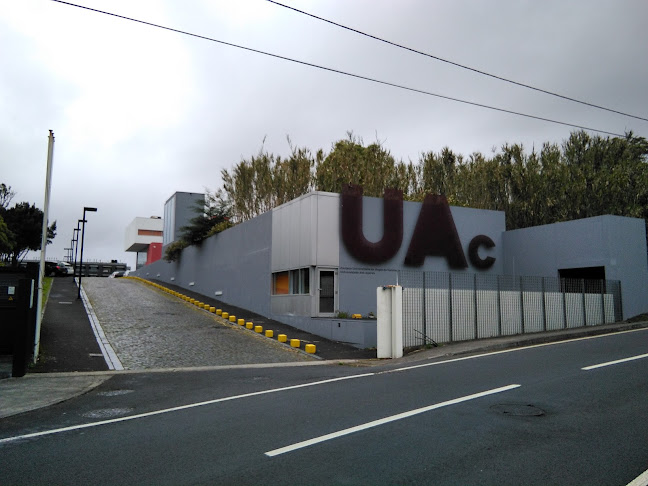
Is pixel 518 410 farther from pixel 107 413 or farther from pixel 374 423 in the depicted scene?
pixel 107 413

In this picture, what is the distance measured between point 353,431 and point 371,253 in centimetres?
1686

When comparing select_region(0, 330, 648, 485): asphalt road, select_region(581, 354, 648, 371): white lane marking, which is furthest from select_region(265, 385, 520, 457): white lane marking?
select_region(581, 354, 648, 371): white lane marking

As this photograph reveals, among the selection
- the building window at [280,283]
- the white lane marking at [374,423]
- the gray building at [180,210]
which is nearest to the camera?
the white lane marking at [374,423]

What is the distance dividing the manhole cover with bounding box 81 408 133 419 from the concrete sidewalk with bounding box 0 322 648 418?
1256 millimetres

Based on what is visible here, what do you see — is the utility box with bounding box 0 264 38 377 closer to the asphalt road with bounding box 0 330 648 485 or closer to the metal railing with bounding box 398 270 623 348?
the asphalt road with bounding box 0 330 648 485

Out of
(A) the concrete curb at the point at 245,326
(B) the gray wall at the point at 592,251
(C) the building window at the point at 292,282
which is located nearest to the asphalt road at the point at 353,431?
(A) the concrete curb at the point at 245,326

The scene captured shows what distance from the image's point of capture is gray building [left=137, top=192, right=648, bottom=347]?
21.8 metres

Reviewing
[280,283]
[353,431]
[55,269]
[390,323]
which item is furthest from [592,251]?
[55,269]

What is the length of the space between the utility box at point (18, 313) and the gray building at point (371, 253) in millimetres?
10065

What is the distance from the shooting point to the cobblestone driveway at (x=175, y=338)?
1498 centimetres

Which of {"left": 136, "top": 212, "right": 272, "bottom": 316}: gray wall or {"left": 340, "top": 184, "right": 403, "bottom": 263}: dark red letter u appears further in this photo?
{"left": 136, "top": 212, "right": 272, "bottom": 316}: gray wall

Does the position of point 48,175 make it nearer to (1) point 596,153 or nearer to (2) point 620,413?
(2) point 620,413

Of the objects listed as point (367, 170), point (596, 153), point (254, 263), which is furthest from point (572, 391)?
point (596, 153)

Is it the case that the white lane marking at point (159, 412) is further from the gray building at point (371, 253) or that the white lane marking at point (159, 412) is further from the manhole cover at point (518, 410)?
the gray building at point (371, 253)
